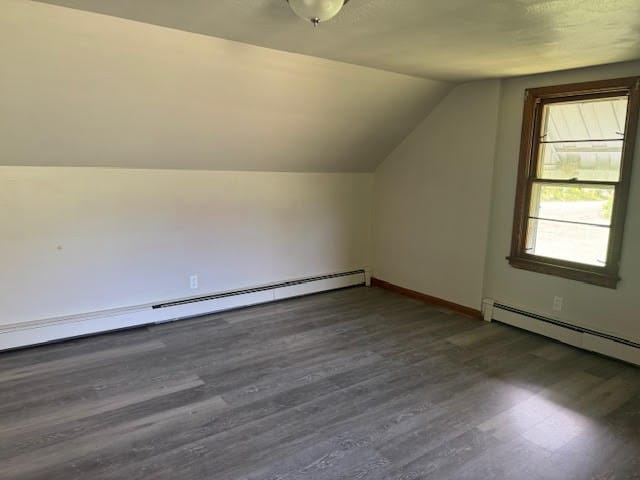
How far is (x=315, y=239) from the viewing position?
4.75 metres

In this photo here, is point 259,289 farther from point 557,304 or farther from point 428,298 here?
point 557,304

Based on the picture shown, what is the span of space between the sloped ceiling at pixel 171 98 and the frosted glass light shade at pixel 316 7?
439 mm

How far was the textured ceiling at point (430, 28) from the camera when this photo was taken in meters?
2.03

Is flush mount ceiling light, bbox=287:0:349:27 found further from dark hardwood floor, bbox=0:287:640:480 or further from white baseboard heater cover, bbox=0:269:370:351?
white baseboard heater cover, bbox=0:269:370:351

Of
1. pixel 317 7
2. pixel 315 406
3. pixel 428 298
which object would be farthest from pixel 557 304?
pixel 317 7

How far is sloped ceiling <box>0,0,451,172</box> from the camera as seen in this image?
94.1 inches

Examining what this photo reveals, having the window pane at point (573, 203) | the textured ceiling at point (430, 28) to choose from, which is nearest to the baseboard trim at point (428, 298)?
the window pane at point (573, 203)

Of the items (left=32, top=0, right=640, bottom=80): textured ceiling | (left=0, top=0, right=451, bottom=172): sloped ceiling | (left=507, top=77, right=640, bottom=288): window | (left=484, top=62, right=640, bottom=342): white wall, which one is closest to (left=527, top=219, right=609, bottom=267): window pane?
(left=507, top=77, right=640, bottom=288): window

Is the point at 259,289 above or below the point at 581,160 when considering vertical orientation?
below

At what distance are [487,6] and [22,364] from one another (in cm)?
355

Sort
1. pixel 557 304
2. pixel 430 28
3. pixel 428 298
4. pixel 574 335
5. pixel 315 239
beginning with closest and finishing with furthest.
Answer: pixel 430 28, pixel 574 335, pixel 557 304, pixel 428 298, pixel 315 239

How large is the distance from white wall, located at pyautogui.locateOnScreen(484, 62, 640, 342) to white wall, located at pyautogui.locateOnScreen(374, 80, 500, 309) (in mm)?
102

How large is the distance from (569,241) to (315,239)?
238 cm

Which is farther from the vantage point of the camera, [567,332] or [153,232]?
[153,232]
